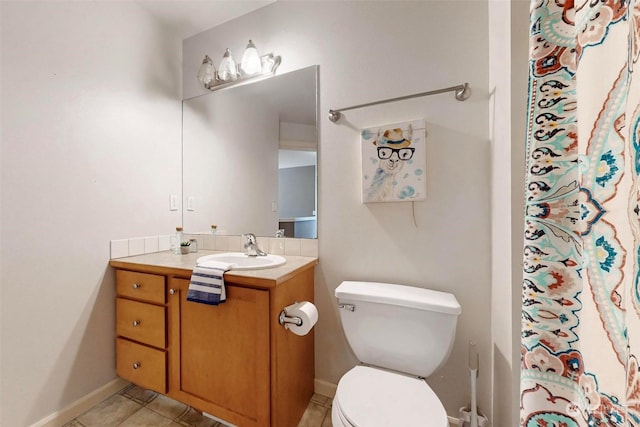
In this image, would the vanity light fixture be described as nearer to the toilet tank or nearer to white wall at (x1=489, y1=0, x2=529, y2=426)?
white wall at (x1=489, y1=0, x2=529, y2=426)

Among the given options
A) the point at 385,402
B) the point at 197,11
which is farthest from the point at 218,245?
the point at 197,11

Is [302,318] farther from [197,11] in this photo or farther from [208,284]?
[197,11]

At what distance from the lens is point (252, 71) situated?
1629mm

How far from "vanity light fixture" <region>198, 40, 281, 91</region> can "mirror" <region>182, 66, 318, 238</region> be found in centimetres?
5

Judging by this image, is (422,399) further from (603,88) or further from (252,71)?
(252,71)

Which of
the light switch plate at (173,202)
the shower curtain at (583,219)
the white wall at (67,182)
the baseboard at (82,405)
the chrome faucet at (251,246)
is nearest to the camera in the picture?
the shower curtain at (583,219)

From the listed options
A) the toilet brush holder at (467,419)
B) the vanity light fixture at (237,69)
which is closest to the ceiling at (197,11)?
the vanity light fixture at (237,69)

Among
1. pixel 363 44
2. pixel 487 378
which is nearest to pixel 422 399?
pixel 487 378

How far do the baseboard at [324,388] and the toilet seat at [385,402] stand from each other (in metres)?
0.54

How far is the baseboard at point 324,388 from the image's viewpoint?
1469mm

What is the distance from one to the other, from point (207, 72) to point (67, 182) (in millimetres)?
1110

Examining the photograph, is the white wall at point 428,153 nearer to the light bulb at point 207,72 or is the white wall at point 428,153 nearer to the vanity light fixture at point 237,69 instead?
the vanity light fixture at point 237,69

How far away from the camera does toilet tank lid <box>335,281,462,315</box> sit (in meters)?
1.03

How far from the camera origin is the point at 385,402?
0.89 meters
